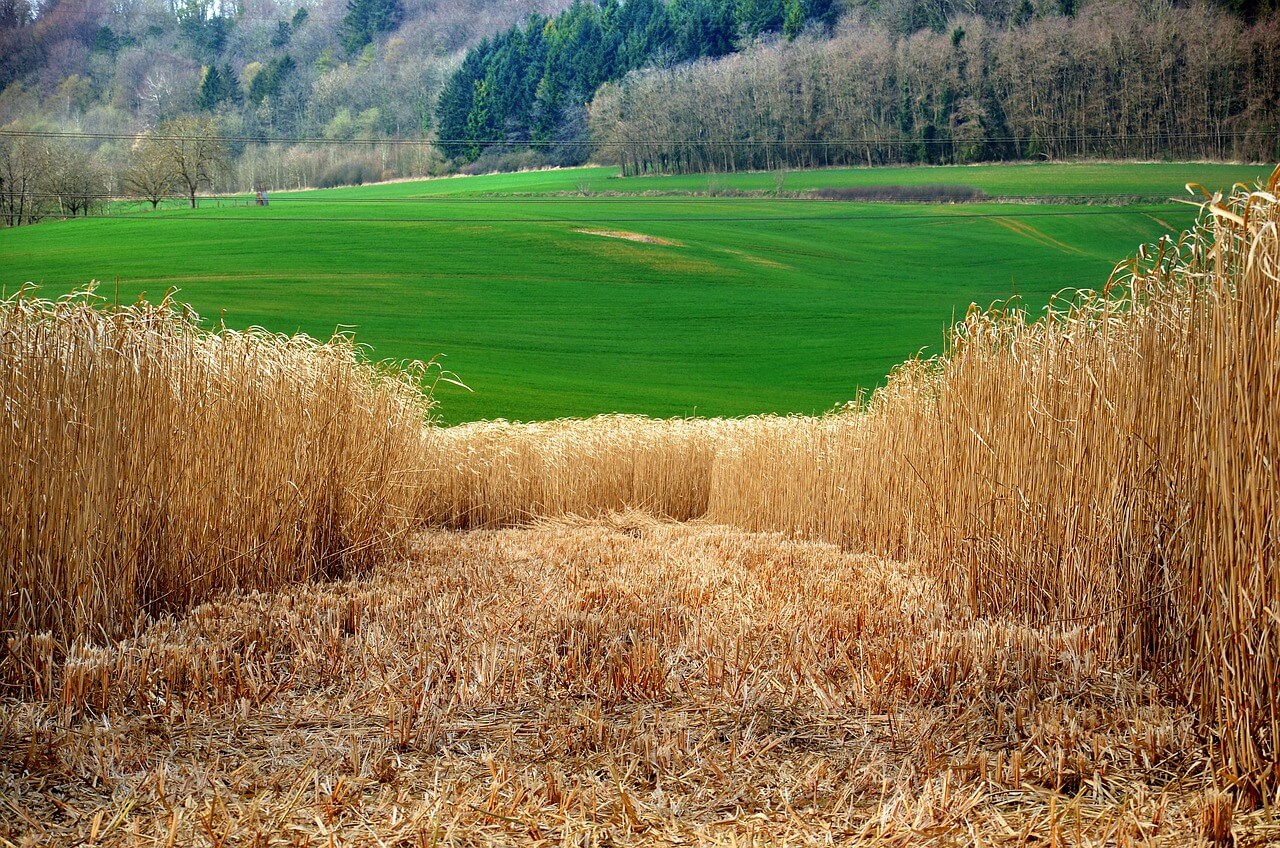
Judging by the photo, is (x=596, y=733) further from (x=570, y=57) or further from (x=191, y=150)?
(x=570, y=57)

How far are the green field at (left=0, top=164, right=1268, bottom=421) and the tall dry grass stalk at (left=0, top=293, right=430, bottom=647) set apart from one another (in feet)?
30.8

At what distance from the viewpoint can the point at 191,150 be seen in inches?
639

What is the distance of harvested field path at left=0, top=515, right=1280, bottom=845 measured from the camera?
7.08 ft

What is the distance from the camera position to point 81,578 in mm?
3494

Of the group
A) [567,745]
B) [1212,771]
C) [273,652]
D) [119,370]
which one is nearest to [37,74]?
[119,370]

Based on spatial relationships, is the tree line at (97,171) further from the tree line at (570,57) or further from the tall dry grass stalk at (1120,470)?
the tall dry grass stalk at (1120,470)

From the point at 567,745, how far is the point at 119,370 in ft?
8.00

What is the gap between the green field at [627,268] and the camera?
16938 millimetres

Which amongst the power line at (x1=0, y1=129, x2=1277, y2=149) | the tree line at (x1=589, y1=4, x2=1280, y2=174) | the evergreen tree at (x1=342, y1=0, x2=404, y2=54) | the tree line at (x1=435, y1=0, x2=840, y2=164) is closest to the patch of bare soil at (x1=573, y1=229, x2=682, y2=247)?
the tree line at (x1=589, y1=4, x2=1280, y2=174)

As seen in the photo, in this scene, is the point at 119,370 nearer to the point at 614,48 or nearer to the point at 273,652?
the point at 273,652

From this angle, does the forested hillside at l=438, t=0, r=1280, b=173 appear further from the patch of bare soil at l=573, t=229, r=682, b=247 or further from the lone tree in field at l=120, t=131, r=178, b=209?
the lone tree in field at l=120, t=131, r=178, b=209

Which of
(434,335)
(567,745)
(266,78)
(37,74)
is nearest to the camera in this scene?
(567,745)

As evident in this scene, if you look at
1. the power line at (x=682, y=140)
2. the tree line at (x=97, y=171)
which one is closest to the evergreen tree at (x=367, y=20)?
the power line at (x=682, y=140)

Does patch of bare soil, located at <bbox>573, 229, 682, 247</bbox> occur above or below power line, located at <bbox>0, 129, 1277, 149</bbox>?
below
